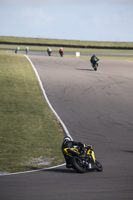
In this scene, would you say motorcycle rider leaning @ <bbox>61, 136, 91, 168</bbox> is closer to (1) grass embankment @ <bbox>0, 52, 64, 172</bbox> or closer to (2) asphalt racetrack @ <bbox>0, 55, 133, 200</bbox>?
(2) asphalt racetrack @ <bbox>0, 55, 133, 200</bbox>

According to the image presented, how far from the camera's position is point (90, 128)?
780 inches

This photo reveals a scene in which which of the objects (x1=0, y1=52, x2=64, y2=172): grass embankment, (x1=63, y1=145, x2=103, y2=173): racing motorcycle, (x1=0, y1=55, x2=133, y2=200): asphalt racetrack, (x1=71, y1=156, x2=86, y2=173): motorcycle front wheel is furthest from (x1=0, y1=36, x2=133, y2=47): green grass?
(x1=71, y1=156, x2=86, y2=173): motorcycle front wheel

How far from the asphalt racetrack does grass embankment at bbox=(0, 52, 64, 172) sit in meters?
0.83

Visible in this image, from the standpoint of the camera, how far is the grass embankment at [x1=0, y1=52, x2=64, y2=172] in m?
15.4

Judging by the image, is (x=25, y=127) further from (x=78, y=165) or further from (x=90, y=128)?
(x=78, y=165)

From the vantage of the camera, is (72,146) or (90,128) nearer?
(72,146)

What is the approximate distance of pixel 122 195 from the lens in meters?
8.48

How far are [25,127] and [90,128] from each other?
3.26 metres

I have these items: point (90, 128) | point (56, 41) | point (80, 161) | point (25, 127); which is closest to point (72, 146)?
point (80, 161)

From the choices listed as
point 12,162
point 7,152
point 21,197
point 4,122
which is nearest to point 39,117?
point 4,122

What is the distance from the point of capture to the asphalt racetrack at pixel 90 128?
8.95 meters

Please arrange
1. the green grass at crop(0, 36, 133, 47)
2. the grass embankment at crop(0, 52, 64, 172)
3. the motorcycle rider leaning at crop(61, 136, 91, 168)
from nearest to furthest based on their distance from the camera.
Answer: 1. the motorcycle rider leaning at crop(61, 136, 91, 168)
2. the grass embankment at crop(0, 52, 64, 172)
3. the green grass at crop(0, 36, 133, 47)

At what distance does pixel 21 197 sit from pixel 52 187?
47.6 inches

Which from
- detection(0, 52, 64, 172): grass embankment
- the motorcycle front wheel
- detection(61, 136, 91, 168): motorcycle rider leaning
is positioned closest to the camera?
the motorcycle front wheel
